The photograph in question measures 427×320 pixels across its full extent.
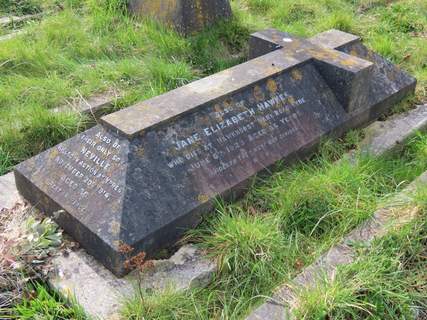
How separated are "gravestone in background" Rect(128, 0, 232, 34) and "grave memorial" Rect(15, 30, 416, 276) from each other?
165 centimetres

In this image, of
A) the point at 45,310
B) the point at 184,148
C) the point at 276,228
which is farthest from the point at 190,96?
the point at 45,310

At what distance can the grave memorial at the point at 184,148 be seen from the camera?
9.23 ft

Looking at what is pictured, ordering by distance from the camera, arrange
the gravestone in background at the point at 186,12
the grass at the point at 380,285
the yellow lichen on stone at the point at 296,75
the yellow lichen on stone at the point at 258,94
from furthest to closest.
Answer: the gravestone in background at the point at 186,12, the yellow lichen on stone at the point at 296,75, the yellow lichen on stone at the point at 258,94, the grass at the point at 380,285

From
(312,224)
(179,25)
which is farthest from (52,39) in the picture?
(312,224)

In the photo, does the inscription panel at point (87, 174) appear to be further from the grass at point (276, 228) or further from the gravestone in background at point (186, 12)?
the gravestone in background at point (186, 12)

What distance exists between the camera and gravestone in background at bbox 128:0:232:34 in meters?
5.32

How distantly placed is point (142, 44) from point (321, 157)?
2.21 meters

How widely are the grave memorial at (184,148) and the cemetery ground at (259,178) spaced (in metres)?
0.15

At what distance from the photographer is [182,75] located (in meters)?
4.66

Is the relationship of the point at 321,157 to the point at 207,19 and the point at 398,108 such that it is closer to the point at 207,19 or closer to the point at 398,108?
the point at 398,108

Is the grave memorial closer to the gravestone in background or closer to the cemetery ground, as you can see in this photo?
the cemetery ground

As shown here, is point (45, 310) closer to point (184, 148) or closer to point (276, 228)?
point (184, 148)

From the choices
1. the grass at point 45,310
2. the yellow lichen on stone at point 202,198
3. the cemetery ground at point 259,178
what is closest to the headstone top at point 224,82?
the yellow lichen on stone at point 202,198

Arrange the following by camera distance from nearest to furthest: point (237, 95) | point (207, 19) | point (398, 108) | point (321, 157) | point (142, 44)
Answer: point (237, 95) < point (321, 157) < point (398, 108) < point (142, 44) < point (207, 19)
